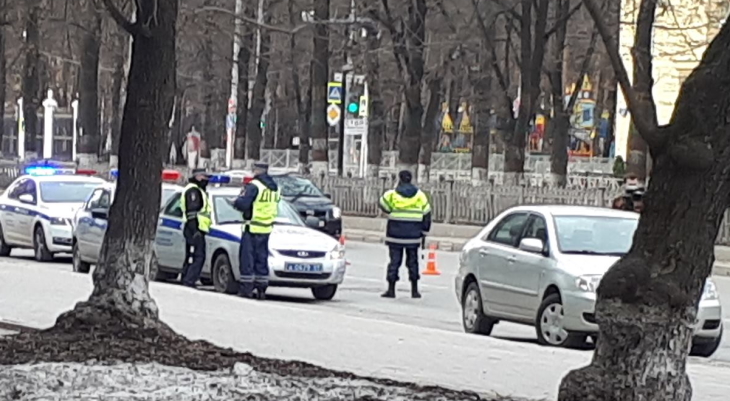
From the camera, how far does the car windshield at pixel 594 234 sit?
14.6 m

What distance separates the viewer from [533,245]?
47.9 ft

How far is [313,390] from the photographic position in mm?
8453

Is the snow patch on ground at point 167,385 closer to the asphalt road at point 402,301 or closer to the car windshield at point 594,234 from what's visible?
the asphalt road at point 402,301

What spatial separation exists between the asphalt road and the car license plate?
0.47m

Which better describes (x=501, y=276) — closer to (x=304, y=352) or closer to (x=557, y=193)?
(x=304, y=352)

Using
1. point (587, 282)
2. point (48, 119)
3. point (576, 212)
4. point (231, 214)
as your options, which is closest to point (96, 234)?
point (231, 214)

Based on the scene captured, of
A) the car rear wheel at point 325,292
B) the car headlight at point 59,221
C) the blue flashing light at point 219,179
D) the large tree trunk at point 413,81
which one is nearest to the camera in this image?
the car rear wheel at point 325,292

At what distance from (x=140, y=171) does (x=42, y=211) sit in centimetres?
1524

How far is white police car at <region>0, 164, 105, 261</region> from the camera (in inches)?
974

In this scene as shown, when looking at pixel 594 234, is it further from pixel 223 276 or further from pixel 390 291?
pixel 223 276

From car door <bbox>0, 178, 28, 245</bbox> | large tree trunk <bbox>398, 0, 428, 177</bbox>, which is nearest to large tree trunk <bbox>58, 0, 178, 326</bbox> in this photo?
car door <bbox>0, 178, 28, 245</bbox>

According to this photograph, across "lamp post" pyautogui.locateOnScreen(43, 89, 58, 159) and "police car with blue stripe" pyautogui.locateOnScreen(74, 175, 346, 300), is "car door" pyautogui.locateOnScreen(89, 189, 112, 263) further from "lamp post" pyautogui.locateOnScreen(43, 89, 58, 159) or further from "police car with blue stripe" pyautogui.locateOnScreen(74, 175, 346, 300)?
"lamp post" pyautogui.locateOnScreen(43, 89, 58, 159)

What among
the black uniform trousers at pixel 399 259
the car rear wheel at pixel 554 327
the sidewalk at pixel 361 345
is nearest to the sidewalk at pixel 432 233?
the black uniform trousers at pixel 399 259

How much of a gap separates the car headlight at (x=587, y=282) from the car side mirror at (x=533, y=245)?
32.8 inches
